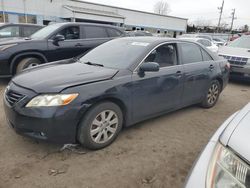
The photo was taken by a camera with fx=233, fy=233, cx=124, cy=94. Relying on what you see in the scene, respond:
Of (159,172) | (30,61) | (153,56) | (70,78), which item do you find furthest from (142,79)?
(30,61)

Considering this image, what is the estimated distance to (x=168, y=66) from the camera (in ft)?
12.9

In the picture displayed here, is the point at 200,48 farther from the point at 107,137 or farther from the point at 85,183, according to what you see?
the point at 85,183

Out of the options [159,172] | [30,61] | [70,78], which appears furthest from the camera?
[30,61]

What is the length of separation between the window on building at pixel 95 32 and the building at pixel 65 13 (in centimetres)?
2618

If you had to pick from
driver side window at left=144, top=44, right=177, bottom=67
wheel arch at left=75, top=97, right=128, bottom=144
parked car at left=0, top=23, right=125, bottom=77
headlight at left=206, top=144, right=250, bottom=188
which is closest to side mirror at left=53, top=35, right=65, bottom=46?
parked car at left=0, top=23, right=125, bottom=77

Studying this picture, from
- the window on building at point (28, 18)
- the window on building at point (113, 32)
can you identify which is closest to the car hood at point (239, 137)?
the window on building at point (113, 32)

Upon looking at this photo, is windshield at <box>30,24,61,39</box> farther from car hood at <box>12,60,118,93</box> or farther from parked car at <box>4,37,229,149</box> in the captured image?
car hood at <box>12,60,118,93</box>

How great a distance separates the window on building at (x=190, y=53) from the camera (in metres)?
4.28

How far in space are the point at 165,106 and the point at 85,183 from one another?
1.94m

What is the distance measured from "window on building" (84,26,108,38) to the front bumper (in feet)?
15.5

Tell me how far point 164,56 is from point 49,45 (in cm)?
363

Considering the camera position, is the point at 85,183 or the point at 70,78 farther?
the point at 70,78

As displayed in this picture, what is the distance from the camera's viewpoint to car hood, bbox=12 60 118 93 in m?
2.82

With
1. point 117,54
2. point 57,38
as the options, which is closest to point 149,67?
point 117,54
